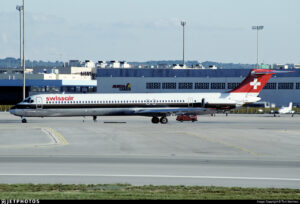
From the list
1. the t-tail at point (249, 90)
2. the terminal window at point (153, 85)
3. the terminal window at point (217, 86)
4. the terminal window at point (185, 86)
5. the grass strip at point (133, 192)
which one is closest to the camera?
the grass strip at point (133, 192)

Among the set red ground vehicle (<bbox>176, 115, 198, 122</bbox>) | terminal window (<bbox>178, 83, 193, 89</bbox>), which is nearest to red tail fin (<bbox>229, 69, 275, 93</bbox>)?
red ground vehicle (<bbox>176, 115, 198, 122</bbox>)

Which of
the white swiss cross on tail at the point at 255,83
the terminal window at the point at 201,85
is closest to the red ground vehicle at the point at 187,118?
the white swiss cross on tail at the point at 255,83

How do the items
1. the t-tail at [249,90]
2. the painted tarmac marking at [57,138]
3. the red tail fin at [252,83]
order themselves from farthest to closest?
the red tail fin at [252,83] → the t-tail at [249,90] → the painted tarmac marking at [57,138]

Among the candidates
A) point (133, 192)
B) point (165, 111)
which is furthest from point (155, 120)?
point (133, 192)

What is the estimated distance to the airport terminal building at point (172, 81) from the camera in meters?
111

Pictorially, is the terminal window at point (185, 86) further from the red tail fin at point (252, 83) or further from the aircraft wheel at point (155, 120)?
the aircraft wheel at point (155, 120)

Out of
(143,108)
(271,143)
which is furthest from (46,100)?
(271,143)

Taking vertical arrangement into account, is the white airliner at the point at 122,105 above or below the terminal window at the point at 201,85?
below

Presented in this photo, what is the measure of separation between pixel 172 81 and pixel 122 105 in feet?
166

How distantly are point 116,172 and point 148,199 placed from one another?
752cm

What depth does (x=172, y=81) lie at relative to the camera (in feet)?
371

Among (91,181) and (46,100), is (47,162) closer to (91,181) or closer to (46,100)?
(91,181)

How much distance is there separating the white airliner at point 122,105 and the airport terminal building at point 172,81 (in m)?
45.8
